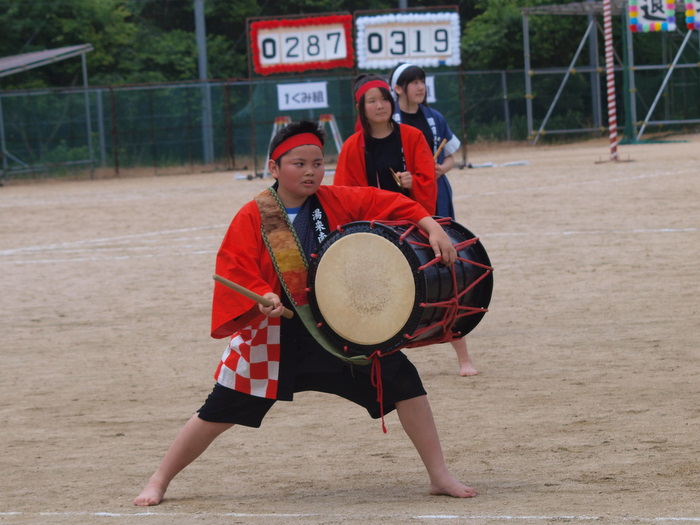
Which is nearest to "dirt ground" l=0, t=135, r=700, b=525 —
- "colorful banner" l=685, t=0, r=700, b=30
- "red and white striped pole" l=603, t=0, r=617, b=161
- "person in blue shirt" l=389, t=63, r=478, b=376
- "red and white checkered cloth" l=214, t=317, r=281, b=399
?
"red and white checkered cloth" l=214, t=317, r=281, b=399

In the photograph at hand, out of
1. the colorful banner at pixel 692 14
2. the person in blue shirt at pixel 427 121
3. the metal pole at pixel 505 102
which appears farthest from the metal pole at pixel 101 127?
the person in blue shirt at pixel 427 121

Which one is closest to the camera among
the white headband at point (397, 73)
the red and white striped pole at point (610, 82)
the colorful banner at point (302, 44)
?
the white headband at point (397, 73)

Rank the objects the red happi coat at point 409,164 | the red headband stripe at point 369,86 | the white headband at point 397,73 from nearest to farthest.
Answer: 1. the red headband stripe at point 369,86
2. the red happi coat at point 409,164
3. the white headband at point 397,73

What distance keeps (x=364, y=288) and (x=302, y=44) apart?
22.7 m

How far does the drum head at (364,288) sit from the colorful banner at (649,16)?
74.8ft

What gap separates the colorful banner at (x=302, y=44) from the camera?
26.0 meters

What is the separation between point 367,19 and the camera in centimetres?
2514

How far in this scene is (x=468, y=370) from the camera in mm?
6371

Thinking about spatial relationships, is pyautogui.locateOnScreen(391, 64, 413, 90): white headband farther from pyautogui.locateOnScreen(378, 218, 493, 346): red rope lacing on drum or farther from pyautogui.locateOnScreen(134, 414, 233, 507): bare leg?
pyautogui.locateOnScreen(134, 414, 233, 507): bare leg

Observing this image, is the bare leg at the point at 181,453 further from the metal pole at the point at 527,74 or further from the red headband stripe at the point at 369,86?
the metal pole at the point at 527,74

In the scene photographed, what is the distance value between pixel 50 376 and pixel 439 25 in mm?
19422

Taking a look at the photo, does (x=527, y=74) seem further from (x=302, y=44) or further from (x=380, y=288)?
(x=380, y=288)

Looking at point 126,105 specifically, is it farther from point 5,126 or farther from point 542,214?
point 542,214

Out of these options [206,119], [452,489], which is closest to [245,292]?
[452,489]
